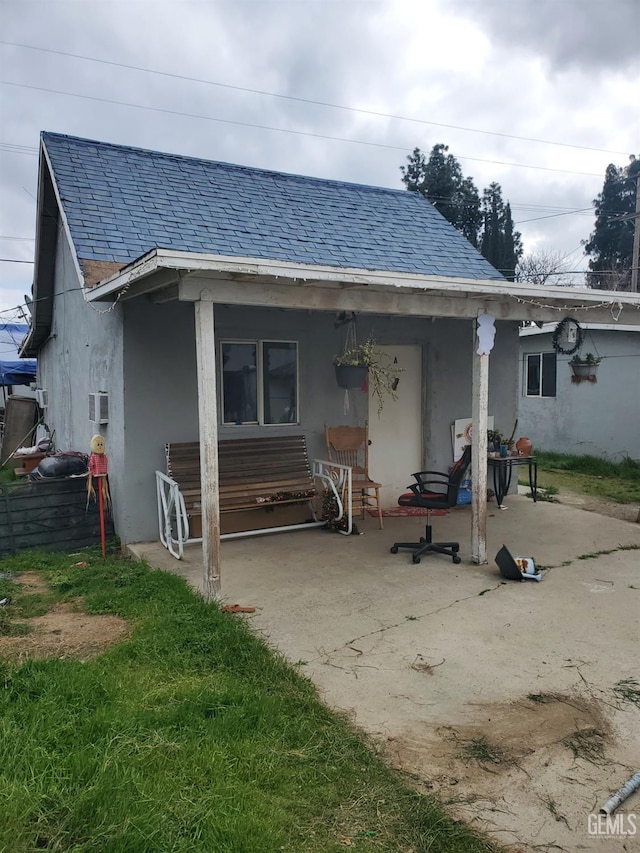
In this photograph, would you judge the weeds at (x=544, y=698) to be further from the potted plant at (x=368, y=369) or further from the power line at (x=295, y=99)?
the power line at (x=295, y=99)

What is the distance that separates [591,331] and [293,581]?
9.53 metres

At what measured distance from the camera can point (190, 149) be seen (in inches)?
933

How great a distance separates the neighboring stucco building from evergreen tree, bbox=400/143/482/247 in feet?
47.9

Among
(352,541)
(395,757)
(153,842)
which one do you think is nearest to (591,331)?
(352,541)

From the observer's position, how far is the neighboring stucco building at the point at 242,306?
465 cm

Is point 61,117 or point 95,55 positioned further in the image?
point 61,117

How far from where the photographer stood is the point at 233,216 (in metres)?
7.55

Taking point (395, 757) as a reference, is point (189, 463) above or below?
above

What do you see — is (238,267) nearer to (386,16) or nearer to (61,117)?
(386,16)

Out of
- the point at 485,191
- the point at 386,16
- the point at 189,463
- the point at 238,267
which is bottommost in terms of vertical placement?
the point at 189,463

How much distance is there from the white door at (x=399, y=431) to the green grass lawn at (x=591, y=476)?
9.84 ft

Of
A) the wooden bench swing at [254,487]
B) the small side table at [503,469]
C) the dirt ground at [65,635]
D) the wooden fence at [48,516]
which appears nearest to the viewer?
the dirt ground at [65,635]

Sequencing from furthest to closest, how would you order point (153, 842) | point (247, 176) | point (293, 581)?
point (247, 176), point (293, 581), point (153, 842)

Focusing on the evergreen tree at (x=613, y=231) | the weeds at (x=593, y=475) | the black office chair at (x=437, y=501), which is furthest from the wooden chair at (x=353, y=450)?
the evergreen tree at (x=613, y=231)
